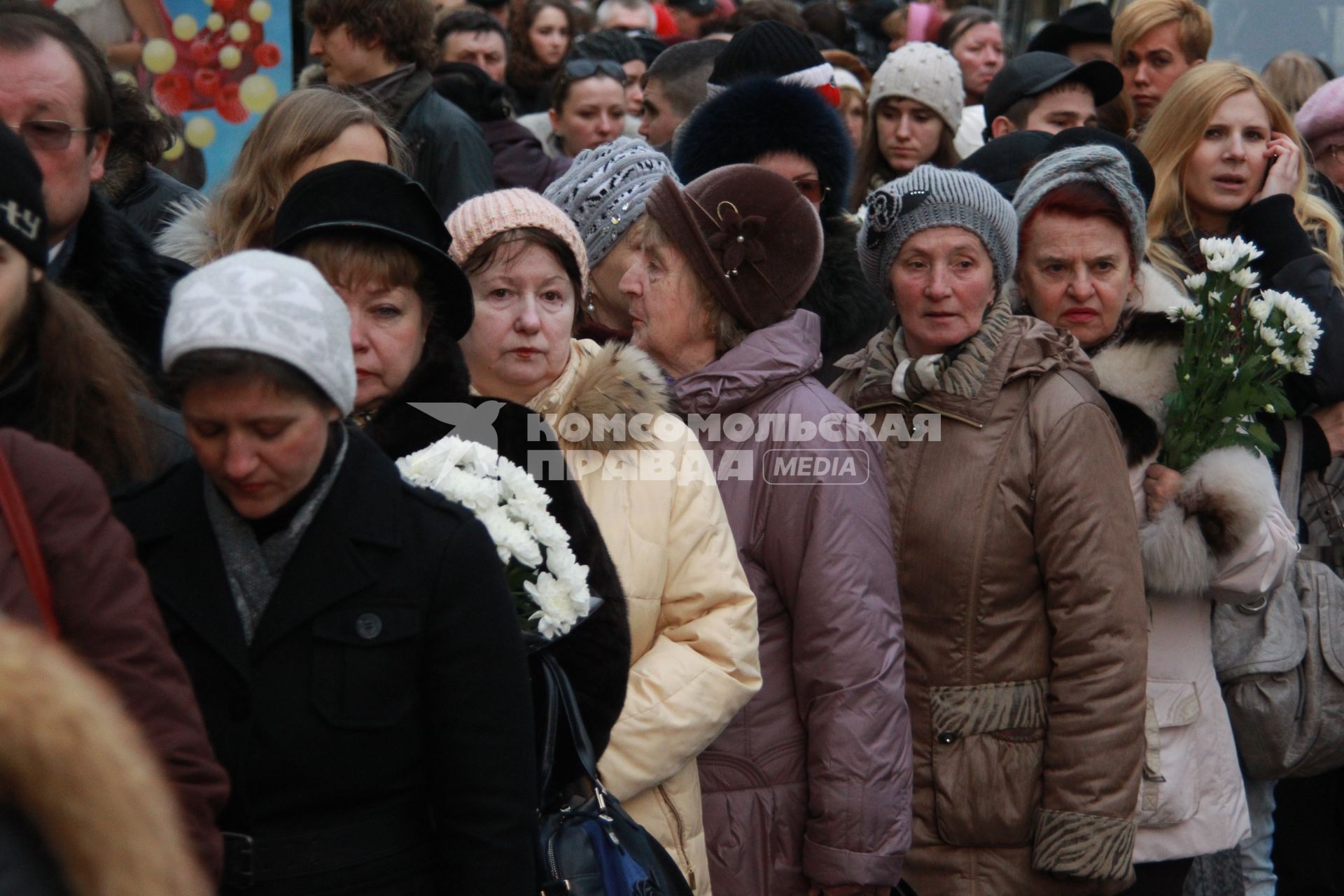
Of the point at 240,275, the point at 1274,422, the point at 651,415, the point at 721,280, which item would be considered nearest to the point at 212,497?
the point at 240,275

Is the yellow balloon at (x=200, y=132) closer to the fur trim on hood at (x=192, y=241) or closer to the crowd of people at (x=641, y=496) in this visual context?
the crowd of people at (x=641, y=496)

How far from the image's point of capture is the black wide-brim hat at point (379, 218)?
120 inches

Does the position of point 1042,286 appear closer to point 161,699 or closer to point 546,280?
point 546,280

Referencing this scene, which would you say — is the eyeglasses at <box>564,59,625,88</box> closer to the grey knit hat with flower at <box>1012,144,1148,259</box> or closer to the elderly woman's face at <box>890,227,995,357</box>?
the grey knit hat with flower at <box>1012,144,1148,259</box>

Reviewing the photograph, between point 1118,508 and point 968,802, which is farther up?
point 1118,508

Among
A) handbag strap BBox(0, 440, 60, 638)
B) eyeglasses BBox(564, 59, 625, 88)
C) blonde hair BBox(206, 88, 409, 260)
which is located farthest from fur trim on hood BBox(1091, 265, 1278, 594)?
eyeglasses BBox(564, 59, 625, 88)

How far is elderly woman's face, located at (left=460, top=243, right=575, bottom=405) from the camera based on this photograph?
3.43 meters

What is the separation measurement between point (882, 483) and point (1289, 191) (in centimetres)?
239

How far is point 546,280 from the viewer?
351 cm

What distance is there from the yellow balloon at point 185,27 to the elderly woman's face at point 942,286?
10.5 feet

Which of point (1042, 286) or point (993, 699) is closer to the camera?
point (993, 699)

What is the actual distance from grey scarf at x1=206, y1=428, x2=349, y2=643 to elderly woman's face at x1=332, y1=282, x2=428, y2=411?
652 mm

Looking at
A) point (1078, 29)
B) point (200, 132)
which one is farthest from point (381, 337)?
point (1078, 29)

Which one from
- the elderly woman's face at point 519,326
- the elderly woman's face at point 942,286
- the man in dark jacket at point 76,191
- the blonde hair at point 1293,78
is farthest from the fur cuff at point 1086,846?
the blonde hair at point 1293,78
